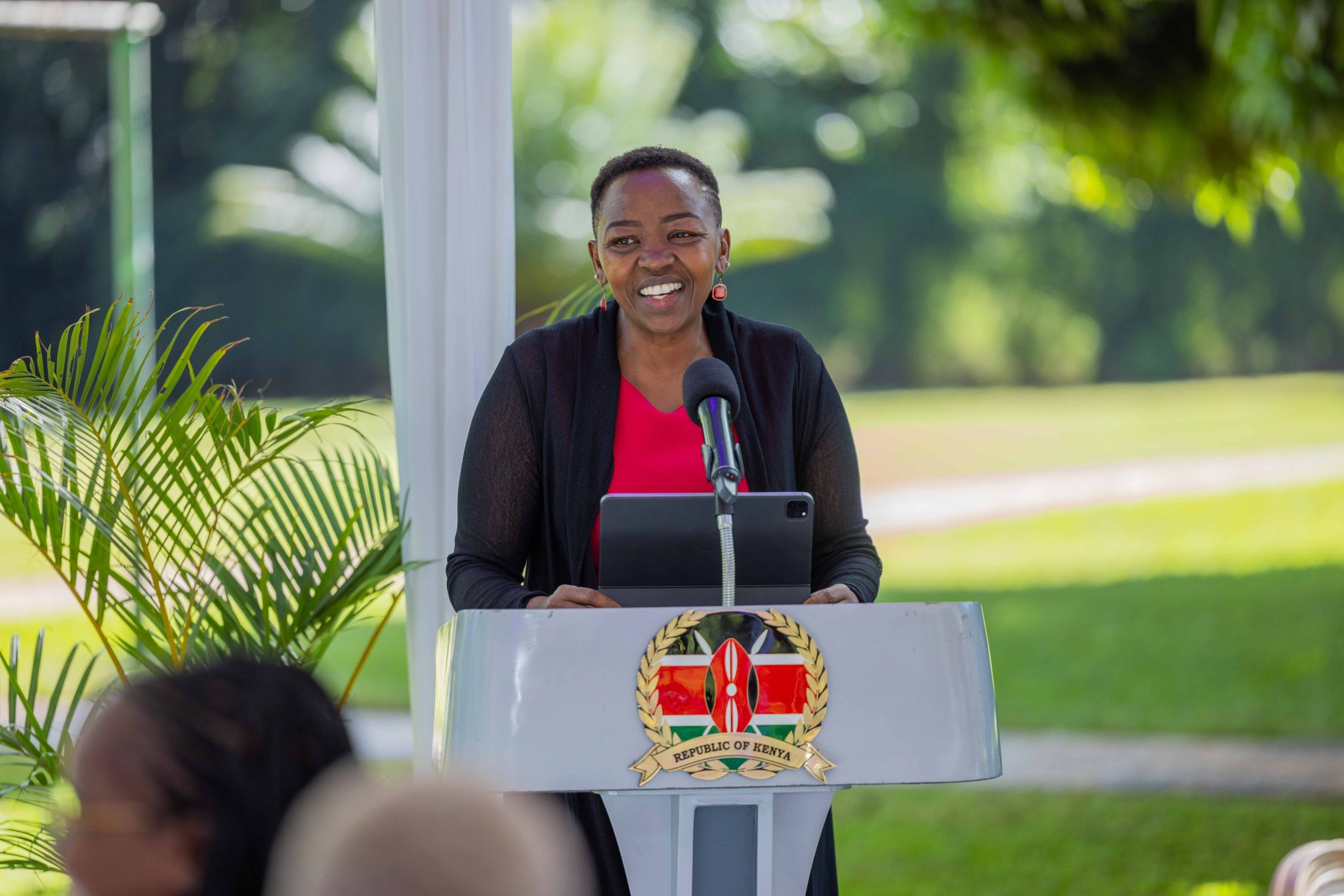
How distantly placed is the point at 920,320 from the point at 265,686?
29.7 m

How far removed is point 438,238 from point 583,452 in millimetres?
883

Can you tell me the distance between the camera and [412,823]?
92 centimetres

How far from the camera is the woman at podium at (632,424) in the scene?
2.39m

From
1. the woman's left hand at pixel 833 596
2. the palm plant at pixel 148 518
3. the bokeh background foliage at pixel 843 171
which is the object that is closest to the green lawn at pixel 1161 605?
the bokeh background foliage at pixel 843 171

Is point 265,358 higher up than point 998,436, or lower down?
higher up

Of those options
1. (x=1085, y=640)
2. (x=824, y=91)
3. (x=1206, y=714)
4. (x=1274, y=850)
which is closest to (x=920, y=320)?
(x=824, y=91)

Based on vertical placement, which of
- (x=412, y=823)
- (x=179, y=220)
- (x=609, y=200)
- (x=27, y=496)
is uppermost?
(x=179, y=220)

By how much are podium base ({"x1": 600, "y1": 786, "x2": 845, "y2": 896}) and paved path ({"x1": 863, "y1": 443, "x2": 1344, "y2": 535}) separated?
15031 millimetres

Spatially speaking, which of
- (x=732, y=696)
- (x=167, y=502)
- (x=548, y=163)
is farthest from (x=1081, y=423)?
(x=732, y=696)

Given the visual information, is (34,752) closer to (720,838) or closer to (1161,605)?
(720,838)

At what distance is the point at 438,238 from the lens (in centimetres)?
308

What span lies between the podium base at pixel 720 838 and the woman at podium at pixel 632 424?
416mm

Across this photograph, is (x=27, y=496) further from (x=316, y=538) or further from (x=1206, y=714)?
(x=1206, y=714)

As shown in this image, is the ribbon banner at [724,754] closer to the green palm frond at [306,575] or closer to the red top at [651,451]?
the red top at [651,451]
